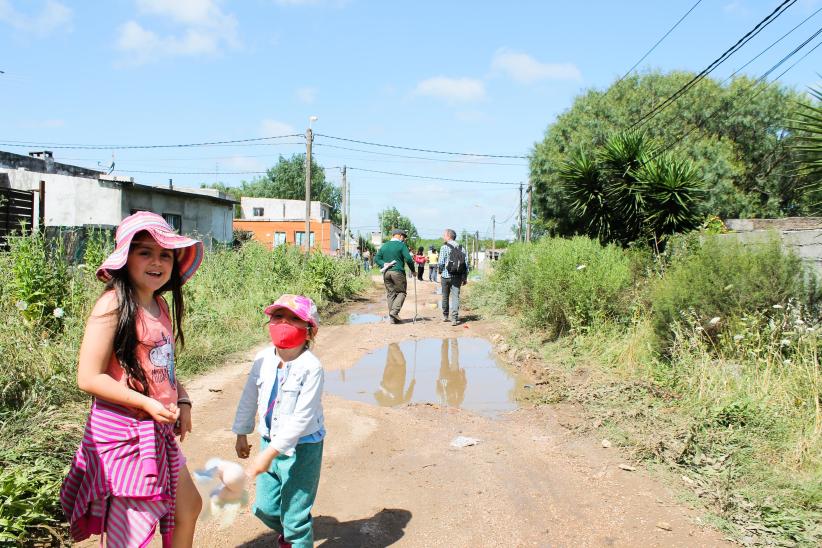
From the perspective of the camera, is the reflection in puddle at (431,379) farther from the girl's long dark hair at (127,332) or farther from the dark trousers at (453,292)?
Answer: the girl's long dark hair at (127,332)

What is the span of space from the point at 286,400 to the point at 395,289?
10279 millimetres

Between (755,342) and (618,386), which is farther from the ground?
(755,342)

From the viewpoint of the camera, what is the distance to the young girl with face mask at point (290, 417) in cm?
Result: 314

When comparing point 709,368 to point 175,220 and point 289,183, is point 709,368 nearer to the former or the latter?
point 175,220

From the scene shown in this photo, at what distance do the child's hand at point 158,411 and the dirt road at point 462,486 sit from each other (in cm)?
159

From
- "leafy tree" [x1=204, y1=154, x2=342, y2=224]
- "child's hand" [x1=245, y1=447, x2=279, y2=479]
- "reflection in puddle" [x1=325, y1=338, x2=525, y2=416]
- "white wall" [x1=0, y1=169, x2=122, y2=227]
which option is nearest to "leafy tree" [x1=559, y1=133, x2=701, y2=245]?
"reflection in puddle" [x1=325, y1=338, x2=525, y2=416]

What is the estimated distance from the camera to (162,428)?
2670 mm

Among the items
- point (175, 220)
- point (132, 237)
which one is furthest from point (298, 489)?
point (175, 220)

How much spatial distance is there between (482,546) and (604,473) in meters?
1.60

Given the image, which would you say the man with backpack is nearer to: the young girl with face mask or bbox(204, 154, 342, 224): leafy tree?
the young girl with face mask

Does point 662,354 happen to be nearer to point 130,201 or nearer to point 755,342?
point 755,342

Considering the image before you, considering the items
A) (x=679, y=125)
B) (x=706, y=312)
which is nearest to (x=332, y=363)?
(x=706, y=312)

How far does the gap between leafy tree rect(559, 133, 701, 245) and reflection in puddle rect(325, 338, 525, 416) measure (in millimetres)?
4623

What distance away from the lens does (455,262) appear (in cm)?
1322
